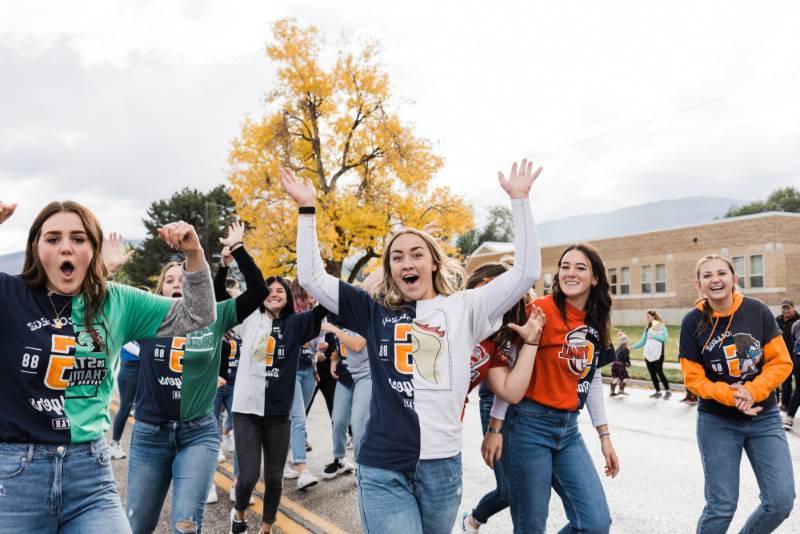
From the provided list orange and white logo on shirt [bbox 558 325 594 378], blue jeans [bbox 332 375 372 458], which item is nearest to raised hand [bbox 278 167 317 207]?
orange and white logo on shirt [bbox 558 325 594 378]

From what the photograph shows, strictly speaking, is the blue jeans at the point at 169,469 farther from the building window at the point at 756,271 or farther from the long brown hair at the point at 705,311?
the building window at the point at 756,271

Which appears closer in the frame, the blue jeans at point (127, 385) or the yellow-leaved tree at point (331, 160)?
the blue jeans at point (127, 385)

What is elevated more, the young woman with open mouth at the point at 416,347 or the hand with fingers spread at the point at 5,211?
the hand with fingers spread at the point at 5,211

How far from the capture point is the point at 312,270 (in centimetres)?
288

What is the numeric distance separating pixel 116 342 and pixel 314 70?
2338cm

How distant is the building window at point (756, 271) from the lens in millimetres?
31934

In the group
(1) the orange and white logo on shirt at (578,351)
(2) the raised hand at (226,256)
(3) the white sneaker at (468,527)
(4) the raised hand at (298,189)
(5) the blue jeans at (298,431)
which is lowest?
(3) the white sneaker at (468,527)

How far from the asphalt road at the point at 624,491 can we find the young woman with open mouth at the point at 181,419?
1.39 m

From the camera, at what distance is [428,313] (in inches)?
111

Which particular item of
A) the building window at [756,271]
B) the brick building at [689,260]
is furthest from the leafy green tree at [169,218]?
the building window at [756,271]

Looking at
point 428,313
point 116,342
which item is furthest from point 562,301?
point 116,342

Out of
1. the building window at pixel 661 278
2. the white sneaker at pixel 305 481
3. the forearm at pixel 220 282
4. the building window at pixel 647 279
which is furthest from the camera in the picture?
the building window at pixel 647 279

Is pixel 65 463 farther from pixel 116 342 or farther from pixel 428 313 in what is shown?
pixel 428 313

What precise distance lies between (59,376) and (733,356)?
3782 mm
